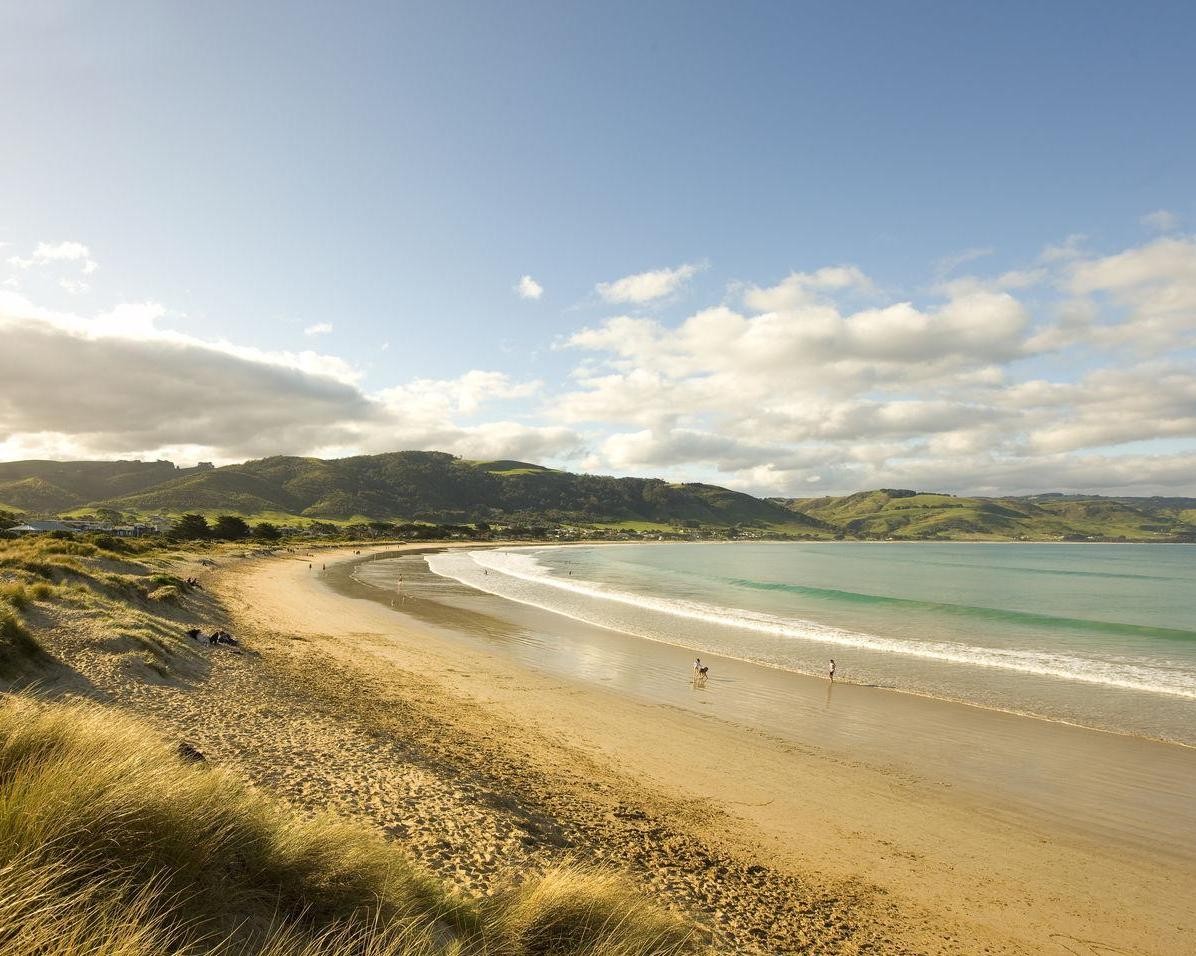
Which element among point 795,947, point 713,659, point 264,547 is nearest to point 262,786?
point 795,947

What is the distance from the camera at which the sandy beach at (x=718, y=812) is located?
7719 millimetres

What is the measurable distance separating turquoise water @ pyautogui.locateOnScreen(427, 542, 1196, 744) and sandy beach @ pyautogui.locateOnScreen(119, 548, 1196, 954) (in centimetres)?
407

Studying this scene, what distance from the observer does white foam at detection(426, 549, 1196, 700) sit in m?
22.3

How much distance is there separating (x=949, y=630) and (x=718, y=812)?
91.4 feet

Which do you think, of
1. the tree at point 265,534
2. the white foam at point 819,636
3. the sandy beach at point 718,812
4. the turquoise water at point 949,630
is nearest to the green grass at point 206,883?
the sandy beach at point 718,812

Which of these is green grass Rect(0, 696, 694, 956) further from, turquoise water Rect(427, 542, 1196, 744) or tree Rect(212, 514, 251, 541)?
tree Rect(212, 514, 251, 541)

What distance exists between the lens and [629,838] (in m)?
9.00

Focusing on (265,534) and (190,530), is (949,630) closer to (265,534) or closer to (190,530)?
(190,530)

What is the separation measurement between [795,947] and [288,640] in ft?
69.5

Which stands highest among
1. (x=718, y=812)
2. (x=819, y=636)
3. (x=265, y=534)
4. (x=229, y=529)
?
(x=229, y=529)

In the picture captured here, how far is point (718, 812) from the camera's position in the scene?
1045 cm

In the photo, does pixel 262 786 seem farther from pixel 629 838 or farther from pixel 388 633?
pixel 388 633

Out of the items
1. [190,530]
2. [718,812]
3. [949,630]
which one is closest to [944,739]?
[718,812]

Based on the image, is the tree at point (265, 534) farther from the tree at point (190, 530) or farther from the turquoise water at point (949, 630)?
the turquoise water at point (949, 630)
